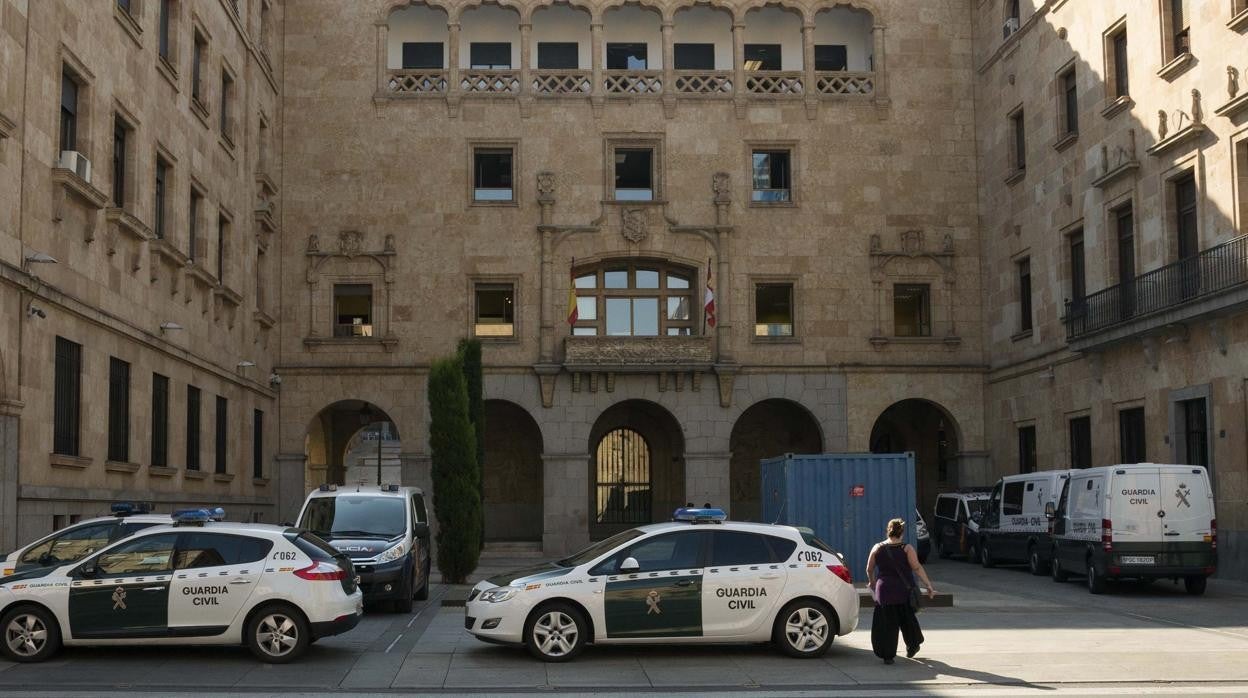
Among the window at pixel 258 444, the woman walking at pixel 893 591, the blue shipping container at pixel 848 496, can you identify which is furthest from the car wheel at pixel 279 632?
the window at pixel 258 444

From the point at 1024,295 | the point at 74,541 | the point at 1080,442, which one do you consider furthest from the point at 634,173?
the point at 74,541

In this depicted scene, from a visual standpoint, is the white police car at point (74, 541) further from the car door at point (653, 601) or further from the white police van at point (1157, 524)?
the white police van at point (1157, 524)

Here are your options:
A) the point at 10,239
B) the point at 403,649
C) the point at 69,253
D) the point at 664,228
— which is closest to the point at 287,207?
the point at 664,228

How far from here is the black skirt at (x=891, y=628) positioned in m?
15.1

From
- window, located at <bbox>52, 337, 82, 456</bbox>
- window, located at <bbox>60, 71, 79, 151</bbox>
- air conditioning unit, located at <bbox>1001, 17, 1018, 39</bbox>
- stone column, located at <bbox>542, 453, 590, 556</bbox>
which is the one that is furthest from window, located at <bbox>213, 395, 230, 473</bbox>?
air conditioning unit, located at <bbox>1001, 17, 1018, 39</bbox>

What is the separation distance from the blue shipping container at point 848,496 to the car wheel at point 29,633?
14.4 metres

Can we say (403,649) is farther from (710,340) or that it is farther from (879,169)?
(879,169)

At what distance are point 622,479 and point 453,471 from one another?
18.0m

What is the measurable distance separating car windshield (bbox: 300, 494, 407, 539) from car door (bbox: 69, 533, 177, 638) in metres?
6.75

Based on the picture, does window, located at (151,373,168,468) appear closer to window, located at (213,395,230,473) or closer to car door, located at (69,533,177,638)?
window, located at (213,395,230,473)

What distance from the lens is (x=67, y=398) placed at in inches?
875

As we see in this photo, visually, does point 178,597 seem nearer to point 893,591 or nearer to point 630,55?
point 893,591

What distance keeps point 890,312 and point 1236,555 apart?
13.9 metres

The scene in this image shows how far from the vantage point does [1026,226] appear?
36375mm
